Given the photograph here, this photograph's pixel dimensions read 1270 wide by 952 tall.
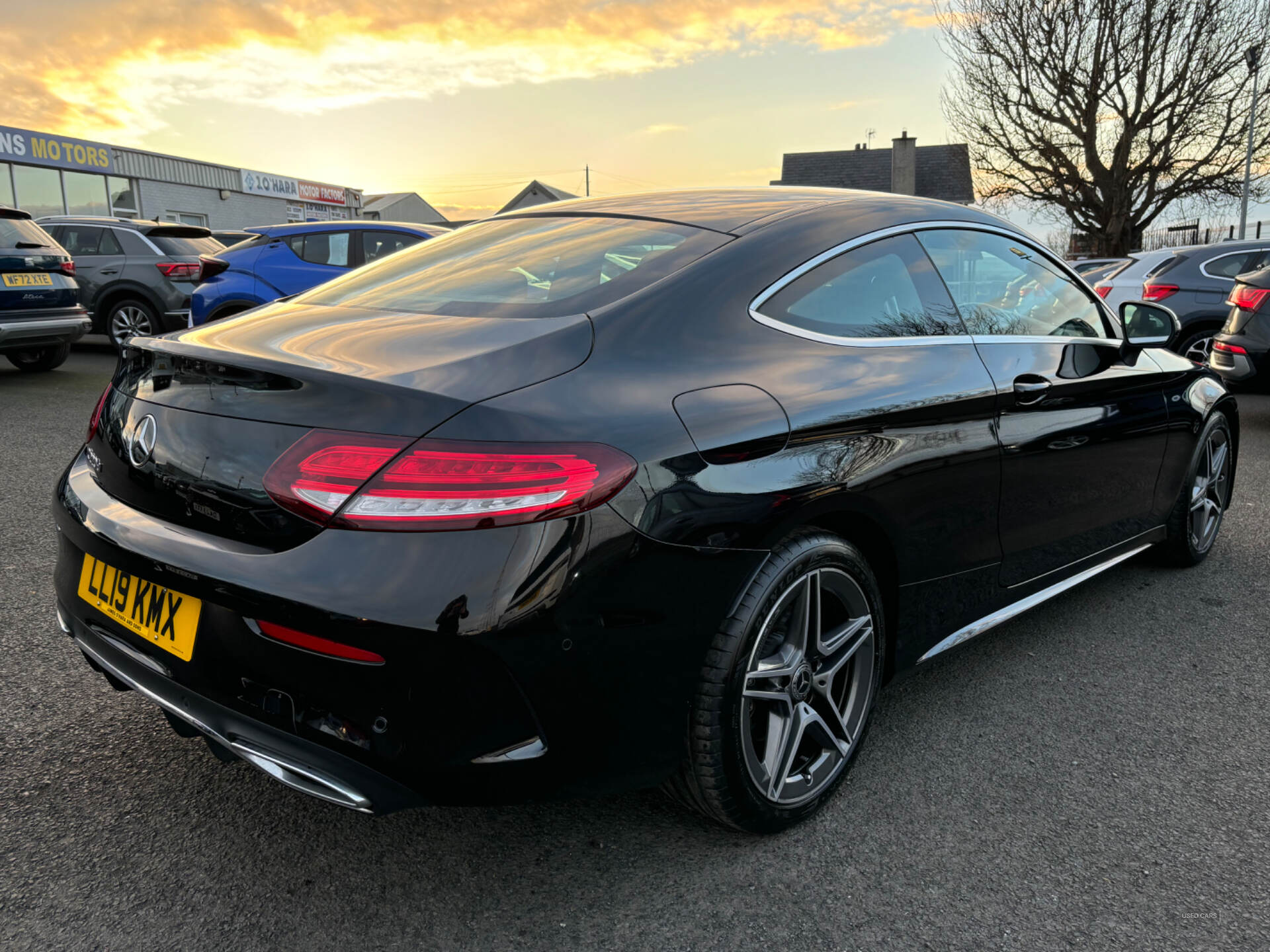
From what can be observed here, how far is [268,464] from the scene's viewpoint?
5.75 feet

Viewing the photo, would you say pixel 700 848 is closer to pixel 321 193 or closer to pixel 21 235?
pixel 21 235

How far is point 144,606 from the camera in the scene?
1932 millimetres

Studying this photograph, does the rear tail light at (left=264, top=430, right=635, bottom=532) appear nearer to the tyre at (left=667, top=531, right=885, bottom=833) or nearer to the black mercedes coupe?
the black mercedes coupe

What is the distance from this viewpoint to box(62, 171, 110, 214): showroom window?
25.9m

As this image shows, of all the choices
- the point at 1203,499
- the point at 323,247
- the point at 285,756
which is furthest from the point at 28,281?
the point at 1203,499

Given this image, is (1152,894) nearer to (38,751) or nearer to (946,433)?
(946,433)

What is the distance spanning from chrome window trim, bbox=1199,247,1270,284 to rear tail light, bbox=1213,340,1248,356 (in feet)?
8.31

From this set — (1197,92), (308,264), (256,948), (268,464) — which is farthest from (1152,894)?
(1197,92)

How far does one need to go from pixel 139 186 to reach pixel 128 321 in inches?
813

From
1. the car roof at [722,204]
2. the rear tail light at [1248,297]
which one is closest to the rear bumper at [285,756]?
the car roof at [722,204]

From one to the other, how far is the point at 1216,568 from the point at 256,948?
13.5 feet

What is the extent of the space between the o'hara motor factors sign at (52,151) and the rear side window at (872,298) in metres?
27.0

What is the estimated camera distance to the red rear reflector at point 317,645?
5.44 ft

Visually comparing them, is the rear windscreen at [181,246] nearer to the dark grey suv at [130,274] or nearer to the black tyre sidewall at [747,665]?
the dark grey suv at [130,274]
